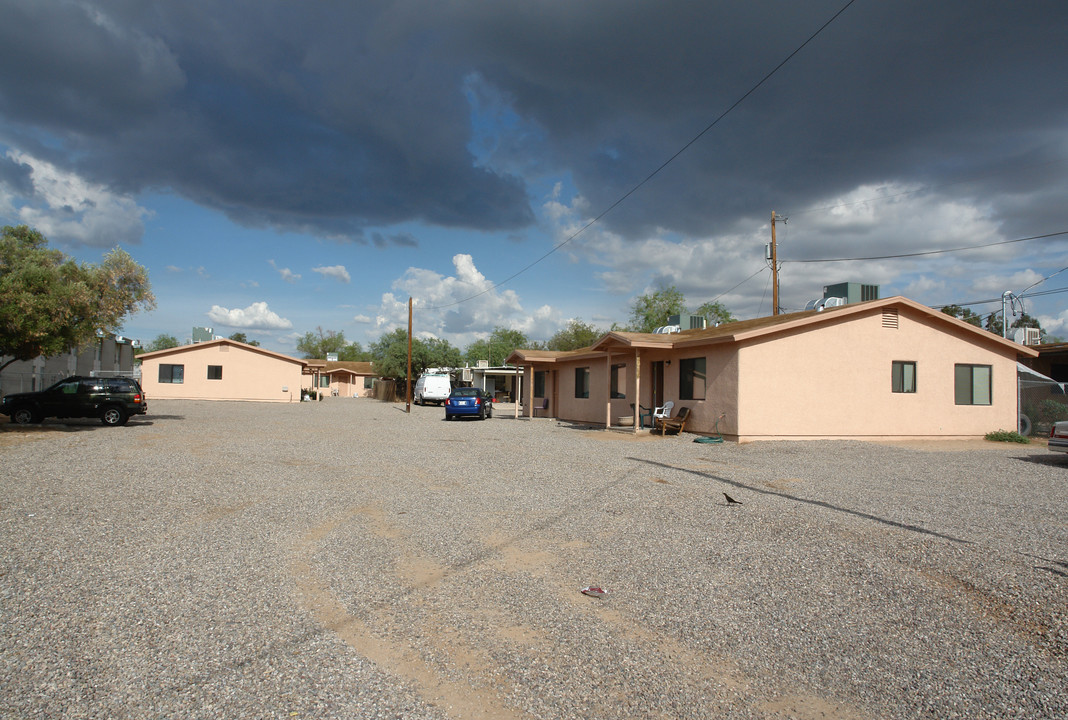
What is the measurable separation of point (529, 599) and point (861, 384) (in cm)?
1561

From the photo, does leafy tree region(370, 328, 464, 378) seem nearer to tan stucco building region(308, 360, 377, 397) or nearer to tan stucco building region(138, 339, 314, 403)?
tan stucco building region(308, 360, 377, 397)

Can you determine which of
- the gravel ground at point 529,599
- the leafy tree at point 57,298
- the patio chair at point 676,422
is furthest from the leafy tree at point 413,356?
the gravel ground at point 529,599

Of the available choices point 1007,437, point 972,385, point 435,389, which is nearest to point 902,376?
point 972,385

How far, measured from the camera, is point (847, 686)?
3.46 meters

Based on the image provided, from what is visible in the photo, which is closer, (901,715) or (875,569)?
(901,715)

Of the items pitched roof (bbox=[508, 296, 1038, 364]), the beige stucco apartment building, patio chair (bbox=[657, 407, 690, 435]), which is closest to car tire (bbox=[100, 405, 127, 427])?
pitched roof (bbox=[508, 296, 1038, 364])

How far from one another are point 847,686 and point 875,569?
2.29 m

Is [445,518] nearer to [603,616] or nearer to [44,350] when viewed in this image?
[603,616]

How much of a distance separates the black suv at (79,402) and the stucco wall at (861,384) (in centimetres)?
1925

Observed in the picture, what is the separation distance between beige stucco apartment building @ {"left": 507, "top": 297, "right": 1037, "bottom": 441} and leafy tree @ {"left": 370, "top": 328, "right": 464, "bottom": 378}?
4036cm

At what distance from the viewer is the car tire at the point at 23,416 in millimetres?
19906

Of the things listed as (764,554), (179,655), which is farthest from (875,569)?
(179,655)

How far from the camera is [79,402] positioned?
20.5 meters

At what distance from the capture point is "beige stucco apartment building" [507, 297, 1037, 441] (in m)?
16.6
